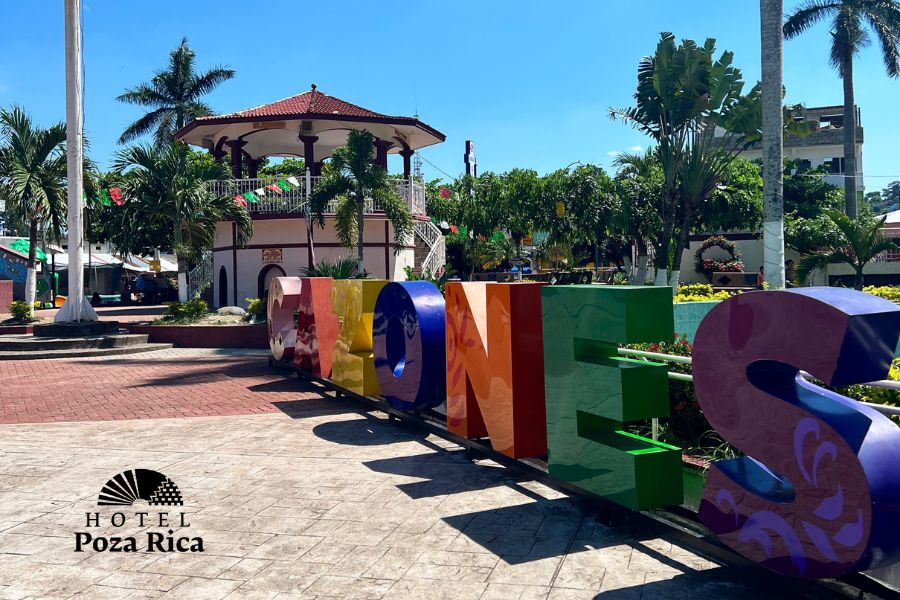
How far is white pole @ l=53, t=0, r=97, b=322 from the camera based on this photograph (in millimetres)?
18688

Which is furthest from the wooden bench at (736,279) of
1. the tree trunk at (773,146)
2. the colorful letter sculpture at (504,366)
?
the colorful letter sculpture at (504,366)

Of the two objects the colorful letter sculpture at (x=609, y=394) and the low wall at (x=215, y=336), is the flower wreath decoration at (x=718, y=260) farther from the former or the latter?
the colorful letter sculpture at (x=609, y=394)

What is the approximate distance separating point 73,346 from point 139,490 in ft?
42.9

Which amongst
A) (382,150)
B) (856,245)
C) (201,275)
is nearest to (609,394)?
(856,245)

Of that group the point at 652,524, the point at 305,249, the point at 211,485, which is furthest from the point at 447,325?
the point at 305,249

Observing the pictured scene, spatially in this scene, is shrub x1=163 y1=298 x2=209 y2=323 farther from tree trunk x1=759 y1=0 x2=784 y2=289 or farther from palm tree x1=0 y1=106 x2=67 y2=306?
tree trunk x1=759 y1=0 x2=784 y2=289

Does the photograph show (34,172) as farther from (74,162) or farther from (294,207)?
(294,207)

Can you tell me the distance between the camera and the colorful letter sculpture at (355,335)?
33.3ft

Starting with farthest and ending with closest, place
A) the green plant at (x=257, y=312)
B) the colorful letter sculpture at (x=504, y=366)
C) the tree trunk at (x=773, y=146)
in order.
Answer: the green plant at (x=257, y=312) → the tree trunk at (x=773, y=146) → the colorful letter sculpture at (x=504, y=366)

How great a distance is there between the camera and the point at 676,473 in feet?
17.7

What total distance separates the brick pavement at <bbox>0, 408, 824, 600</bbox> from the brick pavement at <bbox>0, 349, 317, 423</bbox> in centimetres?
214

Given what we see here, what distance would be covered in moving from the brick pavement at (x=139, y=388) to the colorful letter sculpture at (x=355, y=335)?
1085 millimetres

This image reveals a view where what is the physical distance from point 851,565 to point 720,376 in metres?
1.26

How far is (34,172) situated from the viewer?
21062 millimetres
